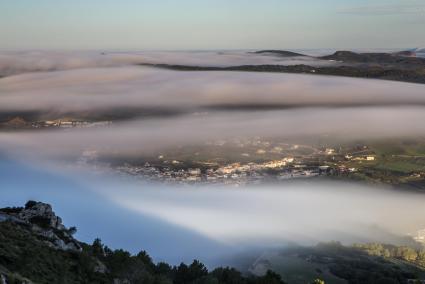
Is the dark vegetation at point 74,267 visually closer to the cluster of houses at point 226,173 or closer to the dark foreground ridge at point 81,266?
the dark foreground ridge at point 81,266

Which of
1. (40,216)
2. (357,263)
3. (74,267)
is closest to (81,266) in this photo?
(74,267)

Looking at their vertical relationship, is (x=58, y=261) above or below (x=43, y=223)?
above

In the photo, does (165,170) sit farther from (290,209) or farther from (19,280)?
(19,280)

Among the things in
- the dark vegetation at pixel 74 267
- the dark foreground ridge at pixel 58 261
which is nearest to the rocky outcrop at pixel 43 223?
the dark foreground ridge at pixel 58 261

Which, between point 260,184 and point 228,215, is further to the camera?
point 260,184

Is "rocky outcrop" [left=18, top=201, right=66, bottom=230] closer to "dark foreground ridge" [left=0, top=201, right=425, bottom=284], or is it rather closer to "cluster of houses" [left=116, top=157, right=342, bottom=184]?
"dark foreground ridge" [left=0, top=201, right=425, bottom=284]

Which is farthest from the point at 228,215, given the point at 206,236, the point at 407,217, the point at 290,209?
the point at 407,217

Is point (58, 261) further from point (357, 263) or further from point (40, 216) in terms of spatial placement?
point (357, 263)

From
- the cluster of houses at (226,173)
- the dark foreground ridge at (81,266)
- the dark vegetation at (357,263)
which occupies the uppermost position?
the dark foreground ridge at (81,266)
